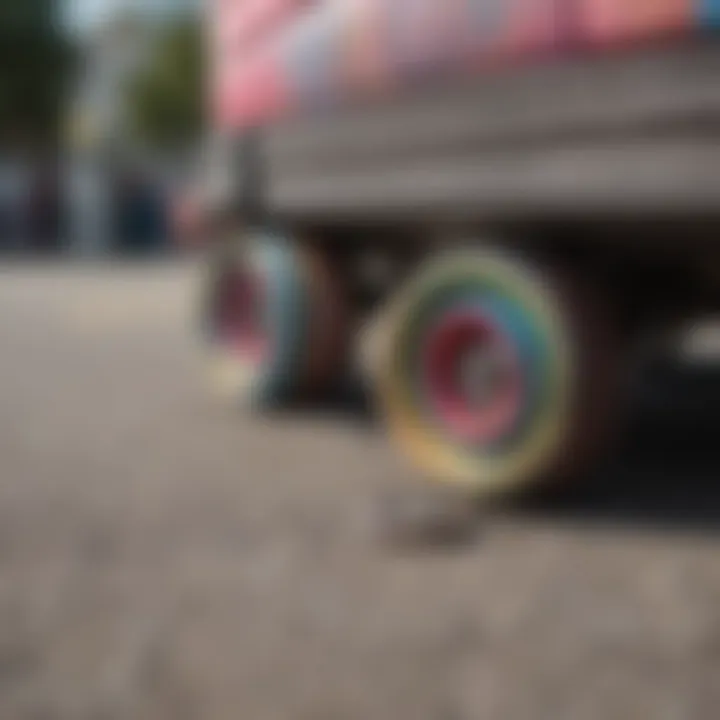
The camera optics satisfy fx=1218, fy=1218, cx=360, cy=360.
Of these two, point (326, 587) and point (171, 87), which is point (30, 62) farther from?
point (326, 587)

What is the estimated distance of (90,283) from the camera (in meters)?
15.7

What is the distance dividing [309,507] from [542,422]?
0.78 m

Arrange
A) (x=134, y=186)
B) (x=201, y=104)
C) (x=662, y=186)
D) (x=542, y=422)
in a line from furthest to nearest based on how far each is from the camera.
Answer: (x=134, y=186), (x=201, y=104), (x=542, y=422), (x=662, y=186)

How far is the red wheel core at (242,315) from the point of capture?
5.42 m

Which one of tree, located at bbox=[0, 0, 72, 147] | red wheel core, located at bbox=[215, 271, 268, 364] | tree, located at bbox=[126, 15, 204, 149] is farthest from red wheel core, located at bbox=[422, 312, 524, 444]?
tree, located at bbox=[126, 15, 204, 149]

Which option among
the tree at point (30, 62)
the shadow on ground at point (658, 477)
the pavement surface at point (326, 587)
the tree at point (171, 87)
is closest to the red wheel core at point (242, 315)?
the pavement surface at point (326, 587)

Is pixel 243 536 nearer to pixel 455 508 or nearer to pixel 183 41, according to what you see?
pixel 455 508

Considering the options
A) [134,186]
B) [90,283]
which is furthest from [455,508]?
[134,186]

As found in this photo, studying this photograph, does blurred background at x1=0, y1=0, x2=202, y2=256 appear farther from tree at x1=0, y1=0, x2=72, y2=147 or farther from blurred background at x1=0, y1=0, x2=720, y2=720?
blurred background at x1=0, y1=0, x2=720, y2=720

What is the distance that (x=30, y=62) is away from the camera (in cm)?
2739

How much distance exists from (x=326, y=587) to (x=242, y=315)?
9.23 feet

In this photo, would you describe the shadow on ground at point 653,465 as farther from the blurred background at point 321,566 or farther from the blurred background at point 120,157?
the blurred background at point 120,157

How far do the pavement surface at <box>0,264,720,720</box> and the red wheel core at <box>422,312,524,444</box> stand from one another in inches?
11.5

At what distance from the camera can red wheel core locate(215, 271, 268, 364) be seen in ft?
17.8
